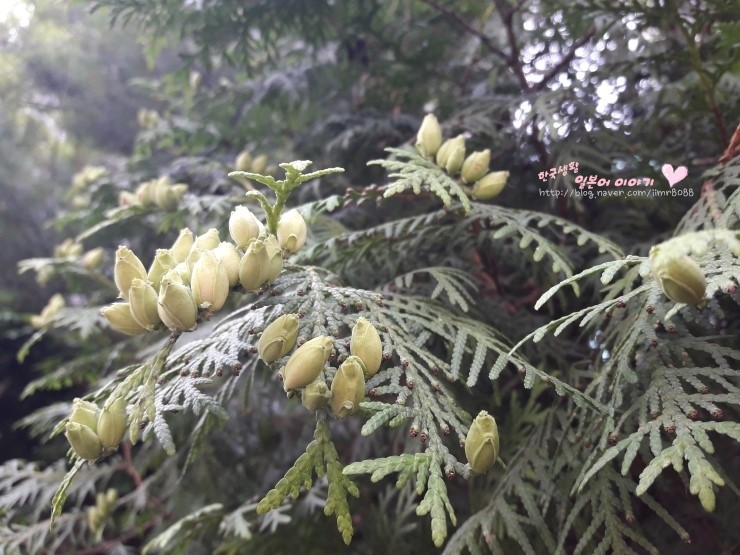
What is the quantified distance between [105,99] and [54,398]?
109 centimetres

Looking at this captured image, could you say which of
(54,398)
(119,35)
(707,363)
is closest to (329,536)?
(707,363)

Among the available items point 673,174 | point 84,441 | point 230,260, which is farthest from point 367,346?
point 673,174

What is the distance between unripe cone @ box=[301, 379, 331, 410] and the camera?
0.45 metres

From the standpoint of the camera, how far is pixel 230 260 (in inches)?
20.4

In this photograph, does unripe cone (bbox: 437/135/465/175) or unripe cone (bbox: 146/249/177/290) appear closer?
unripe cone (bbox: 146/249/177/290)

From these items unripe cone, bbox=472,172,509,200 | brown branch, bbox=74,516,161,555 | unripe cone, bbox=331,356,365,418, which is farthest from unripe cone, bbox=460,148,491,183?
brown branch, bbox=74,516,161,555

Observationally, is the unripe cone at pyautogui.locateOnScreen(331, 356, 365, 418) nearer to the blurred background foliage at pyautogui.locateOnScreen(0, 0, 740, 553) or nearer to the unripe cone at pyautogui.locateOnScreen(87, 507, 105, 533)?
the blurred background foliage at pyautogui.locateOnScreen(0, 0, 740, 553)

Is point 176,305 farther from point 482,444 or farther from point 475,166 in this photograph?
point 475,166

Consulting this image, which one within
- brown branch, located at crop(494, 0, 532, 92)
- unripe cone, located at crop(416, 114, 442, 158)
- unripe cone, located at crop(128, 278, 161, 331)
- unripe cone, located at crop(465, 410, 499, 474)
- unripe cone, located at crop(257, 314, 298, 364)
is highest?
brown branch, located at crop(494, 0, 532, 92)

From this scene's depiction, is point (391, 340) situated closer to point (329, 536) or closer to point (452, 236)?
point (452, 236)

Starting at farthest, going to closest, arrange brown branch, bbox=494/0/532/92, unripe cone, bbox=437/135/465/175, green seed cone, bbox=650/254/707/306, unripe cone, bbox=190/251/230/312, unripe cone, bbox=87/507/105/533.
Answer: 1. unripe cone, bbox=87/507/105/533
2. brown branch, bbox=494/0/532/92
3. unripe cone, bbox=437/135/465/175
4. unripe cone, bbox=190/251/230/312
5. green seed cone, bbox=650/254/707/306

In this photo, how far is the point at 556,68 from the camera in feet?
3.06

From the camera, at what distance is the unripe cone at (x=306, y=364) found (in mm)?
453

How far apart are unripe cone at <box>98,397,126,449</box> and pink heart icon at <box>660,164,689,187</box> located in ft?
2.30
